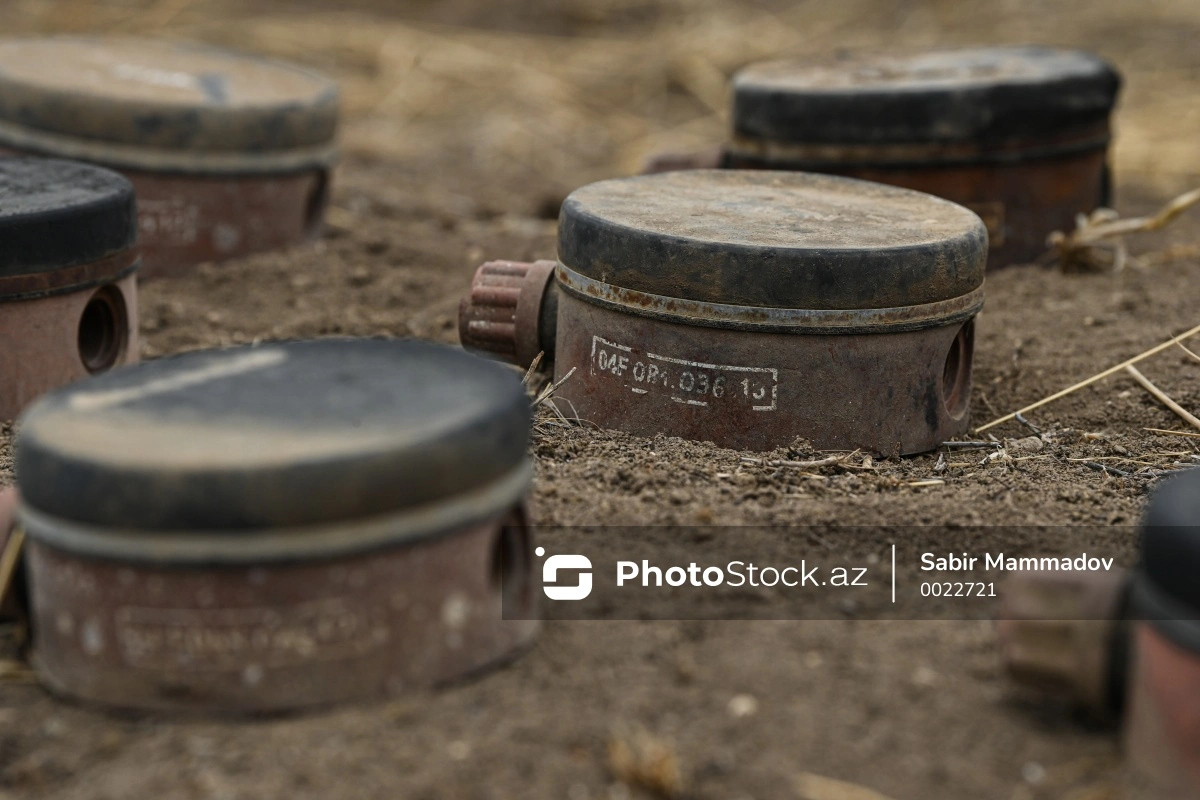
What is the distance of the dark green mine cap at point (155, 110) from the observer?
546 cm

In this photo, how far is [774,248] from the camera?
3.61 metres

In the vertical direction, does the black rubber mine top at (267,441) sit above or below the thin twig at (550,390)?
above

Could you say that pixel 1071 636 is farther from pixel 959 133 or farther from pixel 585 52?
pixel 585 52

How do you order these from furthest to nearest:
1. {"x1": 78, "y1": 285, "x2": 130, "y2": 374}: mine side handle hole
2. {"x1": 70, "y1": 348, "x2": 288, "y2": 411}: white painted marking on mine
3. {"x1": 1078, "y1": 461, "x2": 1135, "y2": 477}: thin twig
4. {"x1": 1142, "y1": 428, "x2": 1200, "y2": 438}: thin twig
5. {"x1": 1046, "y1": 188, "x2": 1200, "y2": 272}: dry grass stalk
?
{"x1": 1046, "y1": 188, "x2": 1200, "y2": 272}: dry grass stalk → {"x1": 78, "y1": 285, "x2": 130, "y2": 374}: mine side handle hole → {"x1": 1142, "y1": 428, "x2": 1200, "y2": 438}: thin twig → {"x1": 1078, "y1": 461, "x2": 1135, "y2": 477}: thin twig → {"x1": 70, "y1": 348, "x2": 288, "y2": 411}: white painted marking on mine

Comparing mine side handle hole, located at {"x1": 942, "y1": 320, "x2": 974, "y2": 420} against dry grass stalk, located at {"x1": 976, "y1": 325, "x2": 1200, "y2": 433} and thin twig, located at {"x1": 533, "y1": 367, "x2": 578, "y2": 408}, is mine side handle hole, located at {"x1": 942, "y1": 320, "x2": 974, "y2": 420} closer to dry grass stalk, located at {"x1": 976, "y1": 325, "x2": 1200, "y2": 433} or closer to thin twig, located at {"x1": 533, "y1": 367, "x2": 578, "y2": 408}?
dry grass stalk, located at {"x1": 976, "y1": 325, "x2": 1200, "y2": 433}

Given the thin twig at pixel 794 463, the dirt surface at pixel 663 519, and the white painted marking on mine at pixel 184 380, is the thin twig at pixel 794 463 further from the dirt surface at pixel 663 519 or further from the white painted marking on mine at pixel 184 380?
the white painted marking on mine at pixel 184 380

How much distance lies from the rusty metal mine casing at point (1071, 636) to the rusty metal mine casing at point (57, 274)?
2.62 meters

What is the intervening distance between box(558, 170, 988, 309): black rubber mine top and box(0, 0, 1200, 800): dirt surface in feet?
1.24

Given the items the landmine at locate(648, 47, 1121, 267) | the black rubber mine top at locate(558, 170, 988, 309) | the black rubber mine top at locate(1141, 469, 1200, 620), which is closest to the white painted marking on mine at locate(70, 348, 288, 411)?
the black rubber mine top at locate(558, 170, 988, 309)

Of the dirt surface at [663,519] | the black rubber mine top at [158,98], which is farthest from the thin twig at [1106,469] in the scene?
the black rubber mine top at [158,98]

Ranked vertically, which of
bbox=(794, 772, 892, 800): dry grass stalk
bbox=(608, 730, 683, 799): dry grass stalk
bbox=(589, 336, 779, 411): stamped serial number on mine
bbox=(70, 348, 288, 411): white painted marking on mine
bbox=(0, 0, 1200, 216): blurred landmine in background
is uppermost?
bbox=(70, 348, 288, 411): white painted marking on mine

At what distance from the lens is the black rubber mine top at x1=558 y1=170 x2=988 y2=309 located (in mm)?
3605

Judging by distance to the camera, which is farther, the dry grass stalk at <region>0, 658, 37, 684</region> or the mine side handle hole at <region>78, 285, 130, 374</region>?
the mine side handle hole at <region>78, 285, 130, 374</region>

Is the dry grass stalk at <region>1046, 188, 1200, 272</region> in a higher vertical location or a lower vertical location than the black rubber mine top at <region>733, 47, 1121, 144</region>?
lower
